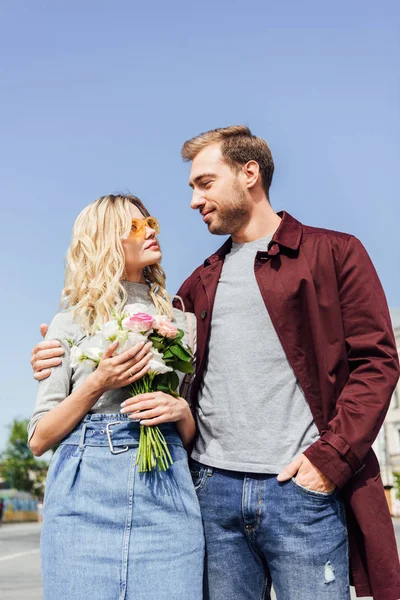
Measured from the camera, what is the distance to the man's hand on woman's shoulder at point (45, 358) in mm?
3564

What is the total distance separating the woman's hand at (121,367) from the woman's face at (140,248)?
678mm

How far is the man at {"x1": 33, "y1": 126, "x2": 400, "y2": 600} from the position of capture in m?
3.42

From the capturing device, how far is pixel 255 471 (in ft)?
11.6

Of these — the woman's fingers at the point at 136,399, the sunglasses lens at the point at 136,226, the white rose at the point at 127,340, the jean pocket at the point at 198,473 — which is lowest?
the jean pocket at the point at 198,473

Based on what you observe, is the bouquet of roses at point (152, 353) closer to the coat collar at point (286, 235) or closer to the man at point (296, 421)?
the man at point (296, 421)

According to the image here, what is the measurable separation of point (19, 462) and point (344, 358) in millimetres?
83366

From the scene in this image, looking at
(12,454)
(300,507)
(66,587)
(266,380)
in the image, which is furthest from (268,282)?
(12,454)

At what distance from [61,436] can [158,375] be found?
519 mm

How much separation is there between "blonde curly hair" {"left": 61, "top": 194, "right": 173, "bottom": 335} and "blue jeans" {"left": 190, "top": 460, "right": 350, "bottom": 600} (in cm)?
91

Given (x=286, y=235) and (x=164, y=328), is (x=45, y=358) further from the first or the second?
(x=286, y=235)

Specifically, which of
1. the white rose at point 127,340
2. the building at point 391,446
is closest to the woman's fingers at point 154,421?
the white rose at point 127,340

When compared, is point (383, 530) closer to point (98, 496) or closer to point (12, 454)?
point (98, 496)

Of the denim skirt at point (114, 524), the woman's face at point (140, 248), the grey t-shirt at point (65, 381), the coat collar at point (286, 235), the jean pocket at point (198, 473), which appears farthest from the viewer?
the woman's face at point (140, 248)

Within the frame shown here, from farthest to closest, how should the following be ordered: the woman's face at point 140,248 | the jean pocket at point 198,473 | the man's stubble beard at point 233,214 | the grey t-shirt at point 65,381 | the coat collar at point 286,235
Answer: the man's stubble beard at point 233,214, the woman's face at point 140,248, the coat collar at point 286,235, the jean pocket at point 198,473, the grey t-shirt at point 65,381
